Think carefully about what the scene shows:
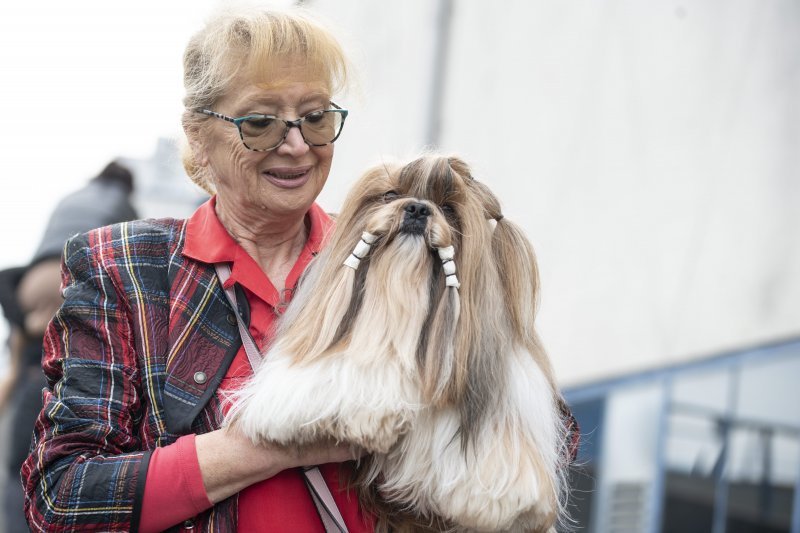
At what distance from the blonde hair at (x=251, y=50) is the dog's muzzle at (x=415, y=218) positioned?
0.46m

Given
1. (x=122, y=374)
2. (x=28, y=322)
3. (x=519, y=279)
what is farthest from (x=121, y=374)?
(x=28, y=322)

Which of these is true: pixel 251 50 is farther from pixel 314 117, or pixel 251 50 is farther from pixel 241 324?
pixel 241 324

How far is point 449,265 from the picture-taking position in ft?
6.46

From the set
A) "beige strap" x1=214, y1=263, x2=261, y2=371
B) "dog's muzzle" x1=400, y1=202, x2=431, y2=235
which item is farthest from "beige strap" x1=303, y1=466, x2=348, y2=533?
"dog's muzzle" x1=400, y1=202, x2=431, y2=235

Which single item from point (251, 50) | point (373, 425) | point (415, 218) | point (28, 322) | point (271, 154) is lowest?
point (28, 322)

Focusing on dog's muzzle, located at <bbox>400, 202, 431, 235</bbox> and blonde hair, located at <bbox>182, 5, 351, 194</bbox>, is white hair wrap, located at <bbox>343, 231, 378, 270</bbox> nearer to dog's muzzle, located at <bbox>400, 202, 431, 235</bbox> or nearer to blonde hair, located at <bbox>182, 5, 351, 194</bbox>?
dog's muzzle, located at <bbox>400, 202, 431, 235</bbox>

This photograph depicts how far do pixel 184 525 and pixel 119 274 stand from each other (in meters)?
0.55

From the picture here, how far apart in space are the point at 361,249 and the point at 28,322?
2.88m

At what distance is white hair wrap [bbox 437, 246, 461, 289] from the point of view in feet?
6.43

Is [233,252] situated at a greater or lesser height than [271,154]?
lesser

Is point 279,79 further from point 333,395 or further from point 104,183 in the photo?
point 104,183

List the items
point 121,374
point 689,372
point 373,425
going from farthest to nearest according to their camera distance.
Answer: point 689,372 → point 121,374 → point 373,425

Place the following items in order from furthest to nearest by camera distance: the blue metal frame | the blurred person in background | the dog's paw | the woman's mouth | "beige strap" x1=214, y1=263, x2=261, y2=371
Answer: the blue metal frame
the blurred person in background
the woman's mouth
"beige strap" x1=214, y1=263, x2=261, y2=371
the dog's paw

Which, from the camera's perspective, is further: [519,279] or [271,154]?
[271,154]
